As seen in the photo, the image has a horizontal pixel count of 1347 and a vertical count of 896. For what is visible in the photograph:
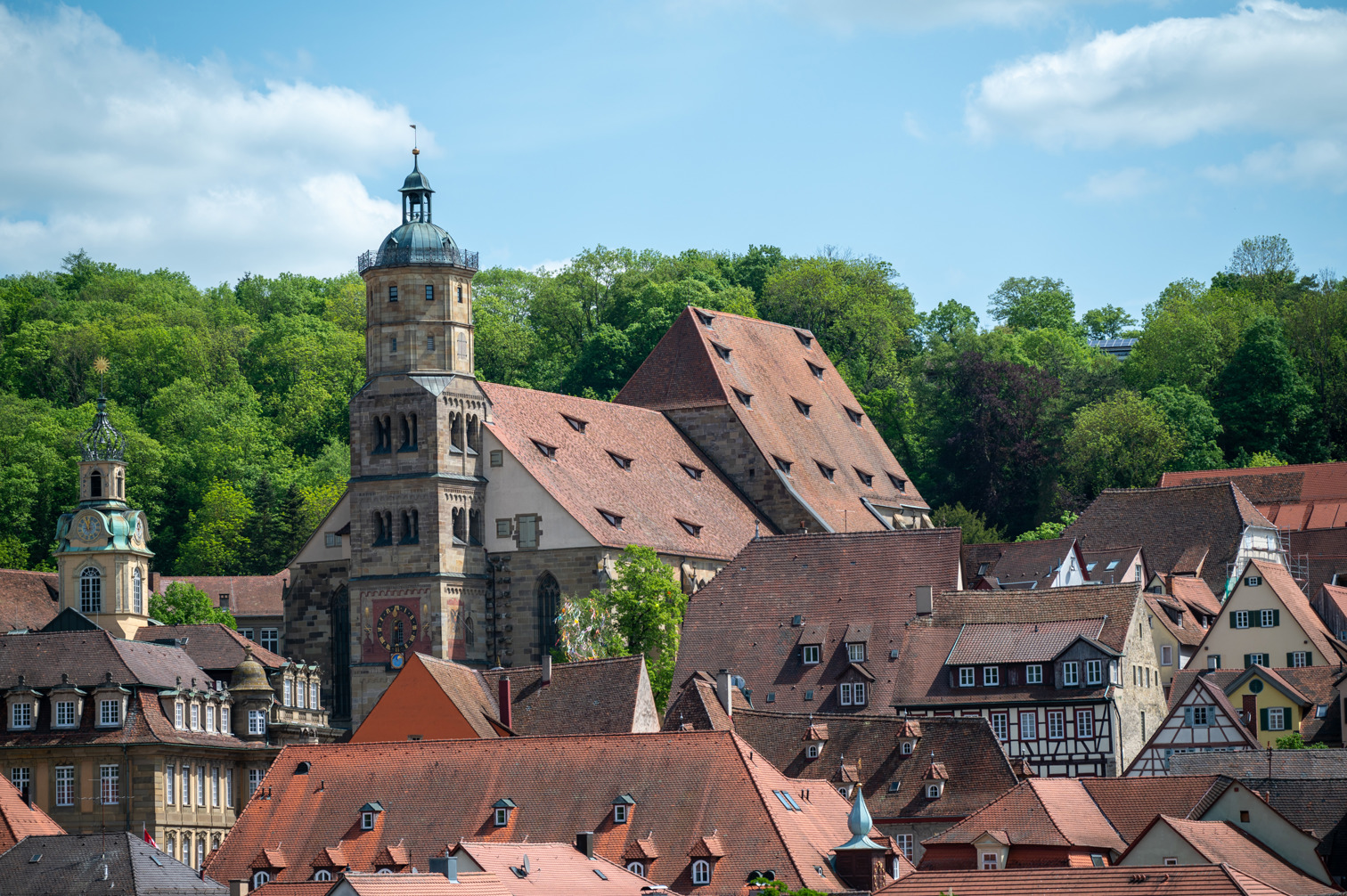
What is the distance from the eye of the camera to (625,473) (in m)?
89.4

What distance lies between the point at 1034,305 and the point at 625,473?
2011 inches

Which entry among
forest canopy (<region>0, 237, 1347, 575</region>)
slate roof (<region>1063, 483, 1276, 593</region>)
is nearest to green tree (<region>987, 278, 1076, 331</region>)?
forest canopy (<region>0, 237, 1347, 575</region>)

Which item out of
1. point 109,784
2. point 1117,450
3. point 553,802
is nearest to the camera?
point 553,802

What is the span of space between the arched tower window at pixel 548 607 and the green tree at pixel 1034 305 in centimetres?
5565

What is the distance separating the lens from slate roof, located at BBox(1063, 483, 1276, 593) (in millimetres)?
90375

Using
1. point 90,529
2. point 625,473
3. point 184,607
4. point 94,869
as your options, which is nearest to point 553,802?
point 94,869

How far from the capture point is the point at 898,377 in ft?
387

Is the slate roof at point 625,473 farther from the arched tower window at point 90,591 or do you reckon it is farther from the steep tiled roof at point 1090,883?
the steep tiled roof at point 1090,883

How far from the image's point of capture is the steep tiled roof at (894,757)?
6378 cm

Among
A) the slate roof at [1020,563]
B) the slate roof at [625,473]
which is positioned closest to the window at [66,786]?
the slate roof at [625,473]

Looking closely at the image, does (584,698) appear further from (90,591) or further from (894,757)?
(90,591)

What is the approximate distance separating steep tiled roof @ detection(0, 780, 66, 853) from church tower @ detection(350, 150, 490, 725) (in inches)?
701

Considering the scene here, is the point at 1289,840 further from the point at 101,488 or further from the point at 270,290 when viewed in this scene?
the point at 270,290

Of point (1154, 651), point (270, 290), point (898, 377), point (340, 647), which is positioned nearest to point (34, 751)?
point (340, 647)
